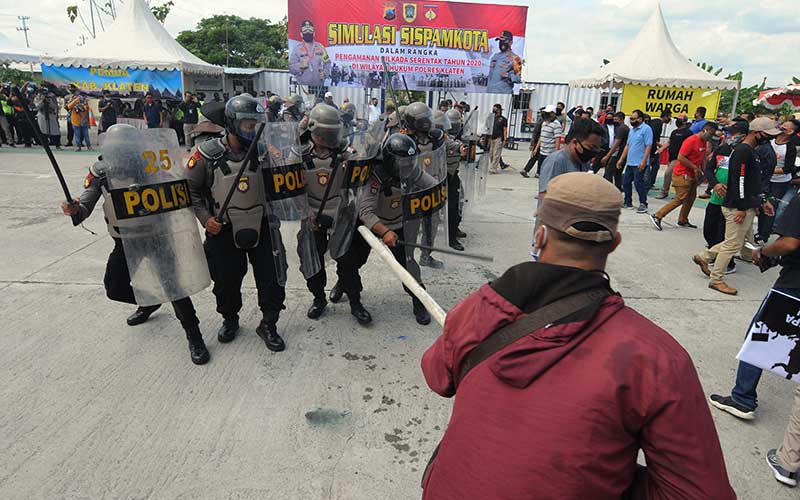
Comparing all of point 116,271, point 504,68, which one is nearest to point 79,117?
point 504,68

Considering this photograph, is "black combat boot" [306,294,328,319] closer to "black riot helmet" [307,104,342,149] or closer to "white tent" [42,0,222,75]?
"black riot helmet" [307,104,342,149]

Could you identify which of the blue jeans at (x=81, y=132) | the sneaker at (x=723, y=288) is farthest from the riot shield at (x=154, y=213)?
the blue jeans at (x=81, y=132)

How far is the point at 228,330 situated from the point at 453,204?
3316mm

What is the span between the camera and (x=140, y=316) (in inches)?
165

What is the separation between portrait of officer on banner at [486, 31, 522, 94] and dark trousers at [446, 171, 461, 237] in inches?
487

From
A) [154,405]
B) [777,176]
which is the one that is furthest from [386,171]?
[777,176]

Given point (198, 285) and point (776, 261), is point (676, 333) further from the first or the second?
point (198, 285)

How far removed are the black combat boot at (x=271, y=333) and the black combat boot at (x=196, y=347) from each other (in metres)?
0.43

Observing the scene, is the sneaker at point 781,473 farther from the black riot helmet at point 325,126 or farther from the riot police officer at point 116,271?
the riot police officer at point 116,271

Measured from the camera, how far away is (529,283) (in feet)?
3.71

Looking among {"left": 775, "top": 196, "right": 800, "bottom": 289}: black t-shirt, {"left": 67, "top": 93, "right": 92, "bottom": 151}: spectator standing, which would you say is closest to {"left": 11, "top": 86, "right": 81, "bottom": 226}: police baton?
{"left": 775, "top": 196, "right": 800, "bottom": 289}: black t-shirt

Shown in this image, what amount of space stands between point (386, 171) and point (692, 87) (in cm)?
1504

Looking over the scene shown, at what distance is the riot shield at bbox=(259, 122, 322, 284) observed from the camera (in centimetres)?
352

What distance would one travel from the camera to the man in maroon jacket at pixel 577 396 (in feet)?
3.25
